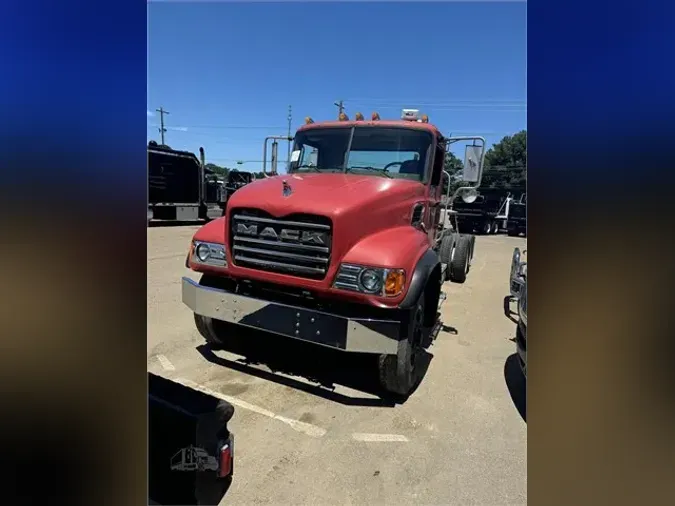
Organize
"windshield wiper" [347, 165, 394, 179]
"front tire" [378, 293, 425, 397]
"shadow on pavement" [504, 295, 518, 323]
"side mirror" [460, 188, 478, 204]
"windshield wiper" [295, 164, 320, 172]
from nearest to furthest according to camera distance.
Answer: "front tire" [378, 293, 425, 397]
"windshield wiper" [347, 165, 394, 179]
"windshield wiper" [295, 164, 320, 172]
"side mirror" [460, 188, 478, 204]
"shadow on pavement" [504, 295, 518, 323]

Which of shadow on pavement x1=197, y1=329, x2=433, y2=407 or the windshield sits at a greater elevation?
the windshield

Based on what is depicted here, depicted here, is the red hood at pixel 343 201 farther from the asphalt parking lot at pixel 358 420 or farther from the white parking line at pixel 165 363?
the white parking line at pixel 165 363

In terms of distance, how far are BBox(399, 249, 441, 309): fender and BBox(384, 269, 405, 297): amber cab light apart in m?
0.08

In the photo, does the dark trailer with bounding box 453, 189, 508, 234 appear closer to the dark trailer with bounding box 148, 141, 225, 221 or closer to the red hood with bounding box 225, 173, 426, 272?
the dark trailer with bounding box 148, 141, 225, 221

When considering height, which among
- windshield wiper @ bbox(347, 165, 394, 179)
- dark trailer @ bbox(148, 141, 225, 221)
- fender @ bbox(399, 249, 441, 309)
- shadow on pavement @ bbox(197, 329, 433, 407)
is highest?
dark trailer @ bbox(148, 141, 225, 221)

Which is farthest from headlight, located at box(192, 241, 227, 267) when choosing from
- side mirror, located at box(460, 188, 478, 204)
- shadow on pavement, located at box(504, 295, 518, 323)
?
shadow on pavement, located at box(504, 295, 518, 323)

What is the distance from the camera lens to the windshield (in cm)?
400

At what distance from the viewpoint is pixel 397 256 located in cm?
274

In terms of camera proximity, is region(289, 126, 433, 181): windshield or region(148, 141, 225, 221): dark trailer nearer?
region(289, 126, 433, 181): windshield

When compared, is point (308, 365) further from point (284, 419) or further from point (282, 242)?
point (282, 242)

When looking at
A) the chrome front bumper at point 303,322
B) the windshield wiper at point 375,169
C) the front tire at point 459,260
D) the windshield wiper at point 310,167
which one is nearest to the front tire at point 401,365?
the chrome front bumper at point 303,322

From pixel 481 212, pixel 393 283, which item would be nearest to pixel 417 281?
pixel 393 283
